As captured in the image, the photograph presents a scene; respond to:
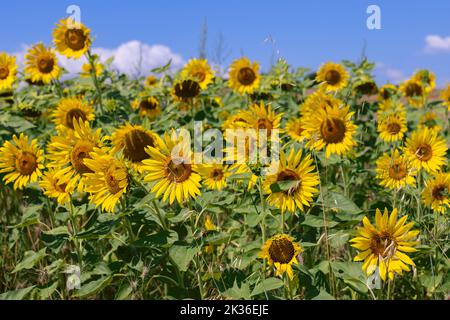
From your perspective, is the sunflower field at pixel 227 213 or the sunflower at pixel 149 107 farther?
the sunflower at pixel 149 107

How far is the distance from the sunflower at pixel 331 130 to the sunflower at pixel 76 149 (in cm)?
130

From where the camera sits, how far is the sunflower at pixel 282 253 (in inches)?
88.3

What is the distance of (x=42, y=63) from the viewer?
4816 millimetres

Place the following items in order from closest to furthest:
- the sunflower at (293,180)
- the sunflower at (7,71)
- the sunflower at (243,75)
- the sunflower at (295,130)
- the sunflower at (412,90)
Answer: the sunflower at (293,180)
the sunflower at (295,130)
the sunflower at (7,71)
the sunflower at (243,75)
the sunflower at (412,90)

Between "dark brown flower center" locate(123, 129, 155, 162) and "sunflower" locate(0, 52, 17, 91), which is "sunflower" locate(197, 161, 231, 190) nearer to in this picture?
"dark brown flower center" locate(123, 129, 155, 162)

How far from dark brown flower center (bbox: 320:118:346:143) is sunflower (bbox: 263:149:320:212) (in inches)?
23.8

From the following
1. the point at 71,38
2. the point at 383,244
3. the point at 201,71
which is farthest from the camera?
the point at 201,71

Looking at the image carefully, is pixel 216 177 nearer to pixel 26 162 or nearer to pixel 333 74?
pixel 26 162

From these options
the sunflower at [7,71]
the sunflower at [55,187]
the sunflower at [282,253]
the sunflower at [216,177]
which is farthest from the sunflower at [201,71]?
the sunflower at [282,253]

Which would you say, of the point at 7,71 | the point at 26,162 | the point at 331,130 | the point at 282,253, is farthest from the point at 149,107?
the point at 282,253

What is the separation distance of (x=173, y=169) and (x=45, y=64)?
3.05m

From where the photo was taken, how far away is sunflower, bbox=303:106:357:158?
3.02 m

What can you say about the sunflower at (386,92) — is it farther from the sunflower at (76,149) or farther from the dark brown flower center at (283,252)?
the sunflower at (76,149)
